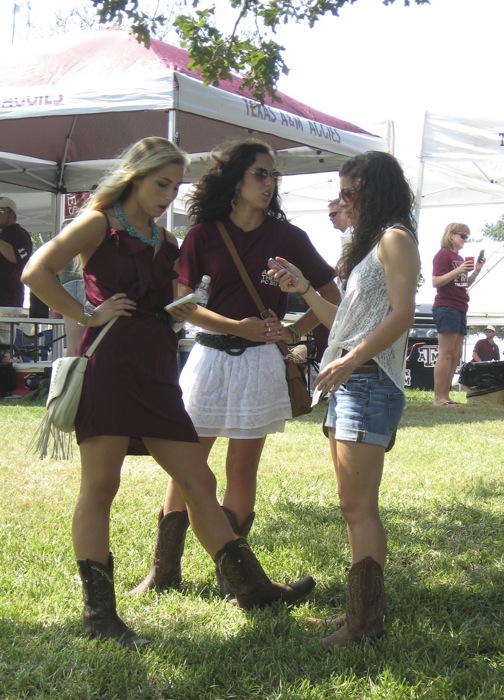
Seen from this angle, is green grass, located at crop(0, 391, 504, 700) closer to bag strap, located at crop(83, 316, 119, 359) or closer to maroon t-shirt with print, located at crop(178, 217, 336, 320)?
bag strap, located at crop(83, 316, 119, 359)

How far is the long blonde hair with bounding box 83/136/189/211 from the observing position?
361 centimetres

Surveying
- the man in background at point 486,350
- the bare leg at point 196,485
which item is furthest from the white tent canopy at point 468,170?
the bare leg at point 196,485

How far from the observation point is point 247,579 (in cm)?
374

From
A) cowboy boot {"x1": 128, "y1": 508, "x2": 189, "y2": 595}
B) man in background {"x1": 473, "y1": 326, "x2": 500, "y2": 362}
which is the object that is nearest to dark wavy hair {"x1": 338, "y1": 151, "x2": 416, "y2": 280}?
cowboy boot {"x1": 128, "y1": 508, "x2": 189, "y2": 595}

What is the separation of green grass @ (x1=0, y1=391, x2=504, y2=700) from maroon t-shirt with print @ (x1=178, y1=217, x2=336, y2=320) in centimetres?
129

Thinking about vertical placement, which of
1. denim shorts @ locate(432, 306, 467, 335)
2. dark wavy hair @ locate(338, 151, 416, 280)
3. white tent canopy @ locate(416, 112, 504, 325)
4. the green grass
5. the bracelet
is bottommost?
the green grass

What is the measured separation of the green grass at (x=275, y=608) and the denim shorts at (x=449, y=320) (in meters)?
4.78

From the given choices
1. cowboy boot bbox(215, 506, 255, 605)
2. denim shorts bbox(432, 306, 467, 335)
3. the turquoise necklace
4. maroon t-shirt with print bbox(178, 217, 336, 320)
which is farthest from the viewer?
denim shorts bbox(432, 306, 467, 335)

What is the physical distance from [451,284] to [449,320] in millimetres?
459

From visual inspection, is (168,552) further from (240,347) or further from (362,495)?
(362,495)

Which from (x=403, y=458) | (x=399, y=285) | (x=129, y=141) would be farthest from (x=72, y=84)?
(x=399, y=285)

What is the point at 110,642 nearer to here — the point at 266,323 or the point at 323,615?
the point at 323,615

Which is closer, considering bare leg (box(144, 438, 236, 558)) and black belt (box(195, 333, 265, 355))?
bare leg (box(144, 438, 236, 558))

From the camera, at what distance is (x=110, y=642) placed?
3.35 meters
